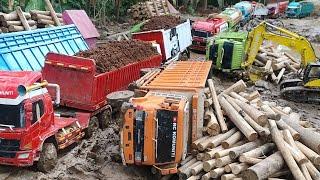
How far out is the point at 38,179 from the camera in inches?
385

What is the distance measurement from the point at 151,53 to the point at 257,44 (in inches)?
208

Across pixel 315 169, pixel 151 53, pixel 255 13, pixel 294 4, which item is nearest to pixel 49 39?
pixel 151 53

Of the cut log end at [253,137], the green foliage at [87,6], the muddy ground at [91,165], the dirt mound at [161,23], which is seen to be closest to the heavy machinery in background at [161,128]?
the muddy ground at [91,165]

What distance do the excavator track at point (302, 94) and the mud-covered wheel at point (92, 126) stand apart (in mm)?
8445

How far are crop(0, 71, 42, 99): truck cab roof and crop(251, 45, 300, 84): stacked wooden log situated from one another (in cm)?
1206

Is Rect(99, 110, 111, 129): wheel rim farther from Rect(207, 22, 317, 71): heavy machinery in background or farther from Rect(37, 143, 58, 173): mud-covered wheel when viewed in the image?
Rect(207, 22, 317, 71): heavy machinery in background

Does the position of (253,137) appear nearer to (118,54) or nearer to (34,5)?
(118,54)

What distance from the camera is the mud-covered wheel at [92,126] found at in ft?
41.3

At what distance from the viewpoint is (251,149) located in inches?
385

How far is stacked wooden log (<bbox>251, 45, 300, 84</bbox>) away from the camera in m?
20.1

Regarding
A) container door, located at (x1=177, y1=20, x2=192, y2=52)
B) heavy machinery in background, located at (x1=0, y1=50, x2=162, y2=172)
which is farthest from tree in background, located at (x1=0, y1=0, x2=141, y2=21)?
heavy machinery in background, located at (x1=0, y1=50, x2=162, y2=172)

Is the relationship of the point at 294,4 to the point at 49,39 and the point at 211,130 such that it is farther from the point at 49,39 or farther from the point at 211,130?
the point at 211,130

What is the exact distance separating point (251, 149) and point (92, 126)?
4.94 metres

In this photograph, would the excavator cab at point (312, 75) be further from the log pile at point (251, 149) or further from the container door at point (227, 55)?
the log pile at point (251, 149)
